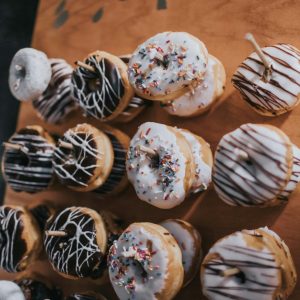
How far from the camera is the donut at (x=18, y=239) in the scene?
2.20 metres

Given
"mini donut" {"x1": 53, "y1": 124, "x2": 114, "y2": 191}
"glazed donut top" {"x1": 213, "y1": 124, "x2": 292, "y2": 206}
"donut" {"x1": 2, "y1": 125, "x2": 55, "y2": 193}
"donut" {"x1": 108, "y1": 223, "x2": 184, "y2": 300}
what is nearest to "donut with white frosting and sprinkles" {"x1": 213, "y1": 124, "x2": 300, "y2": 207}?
"glazed donut top" {"x1": 213, "y1": 124, "x2": 292, "y2": 206}

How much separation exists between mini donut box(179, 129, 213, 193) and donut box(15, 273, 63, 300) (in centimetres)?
89

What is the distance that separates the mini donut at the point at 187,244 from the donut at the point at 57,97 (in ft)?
2.77

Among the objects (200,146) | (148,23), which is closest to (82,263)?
(200,146)

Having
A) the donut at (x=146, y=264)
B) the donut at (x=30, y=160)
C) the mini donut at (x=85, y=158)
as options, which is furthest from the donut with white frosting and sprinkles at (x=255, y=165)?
the donut at (x=30, y=160)

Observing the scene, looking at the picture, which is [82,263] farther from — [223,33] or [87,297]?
[223,33]

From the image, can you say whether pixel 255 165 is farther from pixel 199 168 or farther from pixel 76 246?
pixel 76 246

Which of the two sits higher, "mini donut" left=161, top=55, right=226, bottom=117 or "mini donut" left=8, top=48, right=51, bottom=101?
"mini donut" left=161, top=55, right=226, bottom=117

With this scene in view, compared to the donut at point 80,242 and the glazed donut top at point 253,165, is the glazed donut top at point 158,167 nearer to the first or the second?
the glazed donut top at point 253,165

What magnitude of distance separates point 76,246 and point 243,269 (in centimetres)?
73

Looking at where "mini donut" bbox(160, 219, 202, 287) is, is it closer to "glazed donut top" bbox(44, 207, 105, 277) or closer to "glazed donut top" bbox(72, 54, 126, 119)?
"glazed donut top" bbox(44, 207, 105, 277)

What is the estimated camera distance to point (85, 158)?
2023 millimetres

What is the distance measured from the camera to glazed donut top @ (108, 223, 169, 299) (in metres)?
1.66

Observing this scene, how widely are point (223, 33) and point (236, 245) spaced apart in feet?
3.02
